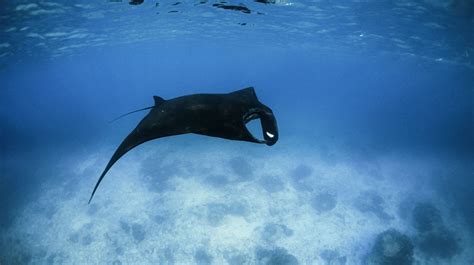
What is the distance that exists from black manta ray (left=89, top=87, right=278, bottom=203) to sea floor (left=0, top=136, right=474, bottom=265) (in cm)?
1208

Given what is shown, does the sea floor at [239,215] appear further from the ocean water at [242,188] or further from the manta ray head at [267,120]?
the manta ray head at [267,120]

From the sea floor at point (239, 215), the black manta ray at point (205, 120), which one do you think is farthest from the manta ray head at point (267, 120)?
the sea floor at point (239, 215)

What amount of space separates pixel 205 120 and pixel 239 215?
Result: 1369cm

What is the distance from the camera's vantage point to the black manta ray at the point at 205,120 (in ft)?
14.5

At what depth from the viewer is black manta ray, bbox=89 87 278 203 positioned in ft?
14.5

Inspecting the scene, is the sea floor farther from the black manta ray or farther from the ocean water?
the black manta ray

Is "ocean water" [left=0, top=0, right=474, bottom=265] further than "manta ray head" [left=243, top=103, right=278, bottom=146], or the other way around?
"ocean water" [left=0, top=0, right=474, bottom=265]

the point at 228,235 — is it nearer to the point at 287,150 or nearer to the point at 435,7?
the point at 287,150

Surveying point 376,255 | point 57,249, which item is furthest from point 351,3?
point 57,249

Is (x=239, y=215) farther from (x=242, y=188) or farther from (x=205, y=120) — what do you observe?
(x=205, y=120)

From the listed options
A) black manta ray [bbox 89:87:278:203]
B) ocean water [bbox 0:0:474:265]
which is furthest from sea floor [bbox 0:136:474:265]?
black manta ray [bbox 89:87:278:203]

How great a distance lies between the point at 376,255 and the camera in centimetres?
1523

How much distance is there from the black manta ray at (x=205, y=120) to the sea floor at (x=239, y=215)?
1208 cm

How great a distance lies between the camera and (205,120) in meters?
4.64
